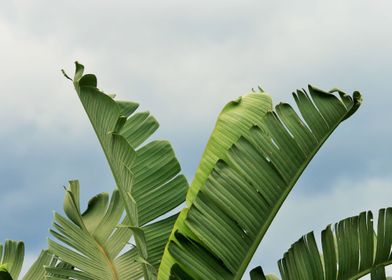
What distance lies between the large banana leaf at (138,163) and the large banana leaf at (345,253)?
29.9 inches

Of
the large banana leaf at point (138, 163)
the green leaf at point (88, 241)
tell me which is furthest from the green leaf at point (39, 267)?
the large banana leaf at point (138, 163)

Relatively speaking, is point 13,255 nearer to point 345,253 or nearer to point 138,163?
point 138,163

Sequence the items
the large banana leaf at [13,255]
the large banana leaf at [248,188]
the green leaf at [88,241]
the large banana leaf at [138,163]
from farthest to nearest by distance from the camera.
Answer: the large banana leaf at [13,255] → the green leaf at [88,241] → the large banana leaf at [138,163] → the large banana leaf at [248,188]

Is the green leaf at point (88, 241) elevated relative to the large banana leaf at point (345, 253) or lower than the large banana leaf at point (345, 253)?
elevated

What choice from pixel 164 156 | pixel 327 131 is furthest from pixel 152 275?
pixel 327 131

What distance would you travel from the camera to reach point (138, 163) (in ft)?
13.9

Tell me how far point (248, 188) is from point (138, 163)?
0.94 meters

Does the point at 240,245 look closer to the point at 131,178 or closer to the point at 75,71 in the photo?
the point at 131,178

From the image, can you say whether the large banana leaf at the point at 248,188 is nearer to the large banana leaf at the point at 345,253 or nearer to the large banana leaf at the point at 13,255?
the large banana leaf at the point at 345,253

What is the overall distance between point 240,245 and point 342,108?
0.83 metres

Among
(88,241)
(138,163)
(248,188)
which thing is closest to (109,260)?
→ (88,241)

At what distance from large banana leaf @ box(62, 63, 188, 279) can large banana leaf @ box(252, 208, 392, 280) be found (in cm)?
76

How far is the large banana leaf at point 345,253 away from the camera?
353 cm

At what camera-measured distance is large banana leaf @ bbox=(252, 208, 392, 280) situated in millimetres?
3531
